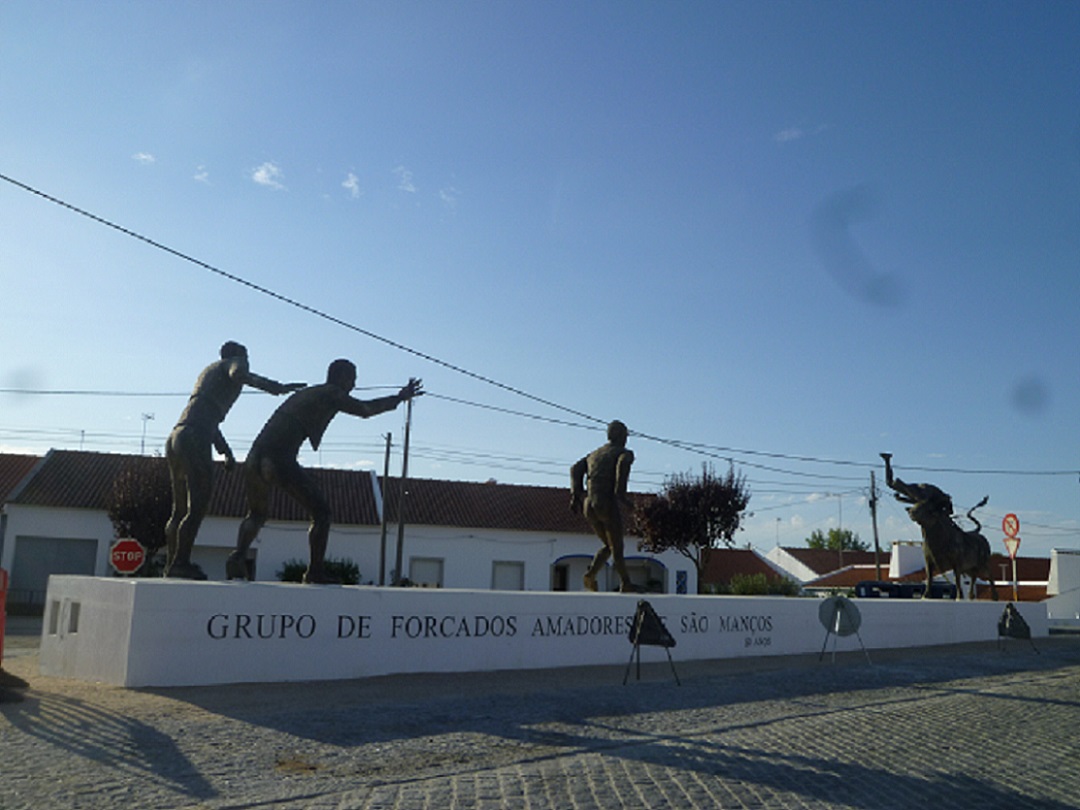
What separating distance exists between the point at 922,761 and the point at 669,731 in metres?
1.94

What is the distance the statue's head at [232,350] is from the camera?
35.3ft

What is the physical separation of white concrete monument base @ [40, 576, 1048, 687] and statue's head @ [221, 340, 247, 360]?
248cm

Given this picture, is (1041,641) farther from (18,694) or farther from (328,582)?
(18,694)

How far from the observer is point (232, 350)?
35.3 ft

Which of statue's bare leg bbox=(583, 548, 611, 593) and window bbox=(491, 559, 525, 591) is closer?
statue's bare leg bbox=(583, 548, 611, 593)

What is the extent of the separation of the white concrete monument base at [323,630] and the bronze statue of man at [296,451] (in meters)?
0.82

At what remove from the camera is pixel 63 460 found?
121 ft

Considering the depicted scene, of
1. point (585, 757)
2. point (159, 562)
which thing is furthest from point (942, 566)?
point (159, 562)

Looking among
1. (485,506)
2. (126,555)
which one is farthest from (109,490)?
(126,555)

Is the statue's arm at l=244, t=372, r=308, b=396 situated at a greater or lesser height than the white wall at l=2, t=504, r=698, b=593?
greater

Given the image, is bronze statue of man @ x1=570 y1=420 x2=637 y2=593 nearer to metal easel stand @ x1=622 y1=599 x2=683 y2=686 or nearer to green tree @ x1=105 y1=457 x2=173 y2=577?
metal easel stand @ x1=622 y1=599 x2=683 y2=686

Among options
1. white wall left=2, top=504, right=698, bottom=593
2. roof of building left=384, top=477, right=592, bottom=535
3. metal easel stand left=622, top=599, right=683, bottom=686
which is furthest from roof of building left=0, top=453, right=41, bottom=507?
metal easel stand left=622, top=599, right=683, bottom=686

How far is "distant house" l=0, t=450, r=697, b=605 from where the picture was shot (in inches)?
1310

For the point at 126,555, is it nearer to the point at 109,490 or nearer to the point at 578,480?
the point at 578,480
